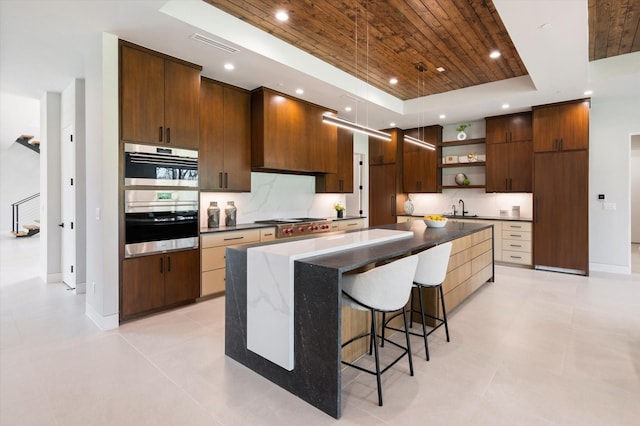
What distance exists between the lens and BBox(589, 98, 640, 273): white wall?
5348 mm

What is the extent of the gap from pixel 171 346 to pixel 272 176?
3.28m

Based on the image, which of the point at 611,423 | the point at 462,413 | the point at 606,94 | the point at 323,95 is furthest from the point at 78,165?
the point at 606,94

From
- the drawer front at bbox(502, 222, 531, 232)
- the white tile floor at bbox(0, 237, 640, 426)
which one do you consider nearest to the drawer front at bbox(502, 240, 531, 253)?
the drawer front at bbox(502, 222, 531, 232)

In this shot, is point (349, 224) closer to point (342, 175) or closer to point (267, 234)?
point (342, 175)

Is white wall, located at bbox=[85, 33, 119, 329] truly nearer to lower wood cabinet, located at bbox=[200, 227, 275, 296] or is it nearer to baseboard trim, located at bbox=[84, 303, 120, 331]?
baseboard trim, located at bbox=[84, 303, 120, 331]

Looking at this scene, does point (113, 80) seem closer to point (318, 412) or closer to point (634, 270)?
point (318, 412)

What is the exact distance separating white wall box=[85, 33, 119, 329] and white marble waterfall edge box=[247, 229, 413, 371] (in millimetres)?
1730

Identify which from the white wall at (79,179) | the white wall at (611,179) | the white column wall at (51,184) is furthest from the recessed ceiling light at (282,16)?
the white wall at (611,179)

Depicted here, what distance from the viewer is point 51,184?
489 centimetres

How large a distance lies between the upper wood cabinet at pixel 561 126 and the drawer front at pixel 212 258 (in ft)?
17.7

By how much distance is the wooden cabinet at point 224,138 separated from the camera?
4359 mm

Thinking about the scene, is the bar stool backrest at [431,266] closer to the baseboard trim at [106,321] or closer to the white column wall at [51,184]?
the baseboard trim at [106,321]

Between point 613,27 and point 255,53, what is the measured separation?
392 cm

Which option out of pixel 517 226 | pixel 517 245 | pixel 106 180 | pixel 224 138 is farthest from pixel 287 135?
pixel 517 245
